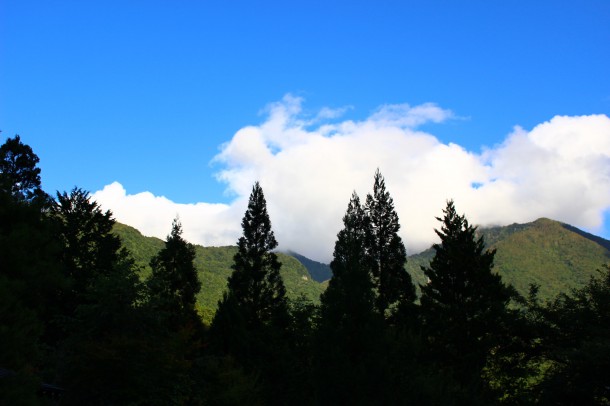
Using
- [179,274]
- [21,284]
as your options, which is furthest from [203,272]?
[21,284]

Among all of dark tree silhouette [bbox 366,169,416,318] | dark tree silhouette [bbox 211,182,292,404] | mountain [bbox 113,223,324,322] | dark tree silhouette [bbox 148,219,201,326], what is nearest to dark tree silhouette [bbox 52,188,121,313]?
dark tree silhouette [bbox 148,219,201,326]

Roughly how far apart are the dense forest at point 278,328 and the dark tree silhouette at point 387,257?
0.10m

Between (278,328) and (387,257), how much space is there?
35.9 ft

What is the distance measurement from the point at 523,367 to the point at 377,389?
13.7m

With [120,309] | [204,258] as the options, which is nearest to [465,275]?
[120,309]

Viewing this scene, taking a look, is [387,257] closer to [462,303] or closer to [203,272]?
[462,303]

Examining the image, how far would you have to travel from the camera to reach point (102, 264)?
118 ft

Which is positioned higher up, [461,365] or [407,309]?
[407,309]

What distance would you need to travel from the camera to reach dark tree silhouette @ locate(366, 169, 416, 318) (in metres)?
35.1

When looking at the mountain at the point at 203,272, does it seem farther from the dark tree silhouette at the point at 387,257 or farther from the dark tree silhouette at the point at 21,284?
the dark tree silhouette at the point at 21,284

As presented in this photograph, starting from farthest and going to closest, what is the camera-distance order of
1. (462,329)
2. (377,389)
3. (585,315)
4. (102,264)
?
1. (102,264)
2. (462,329)
3. (585,315)
4. (377,389)

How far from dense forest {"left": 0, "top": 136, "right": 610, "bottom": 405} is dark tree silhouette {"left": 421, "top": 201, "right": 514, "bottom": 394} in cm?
9

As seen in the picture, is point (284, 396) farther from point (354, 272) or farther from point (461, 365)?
point (354, 272)

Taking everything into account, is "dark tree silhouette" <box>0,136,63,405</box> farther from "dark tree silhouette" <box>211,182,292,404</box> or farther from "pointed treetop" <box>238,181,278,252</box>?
"pointed treetop" <box>238,181,278,252</box>
